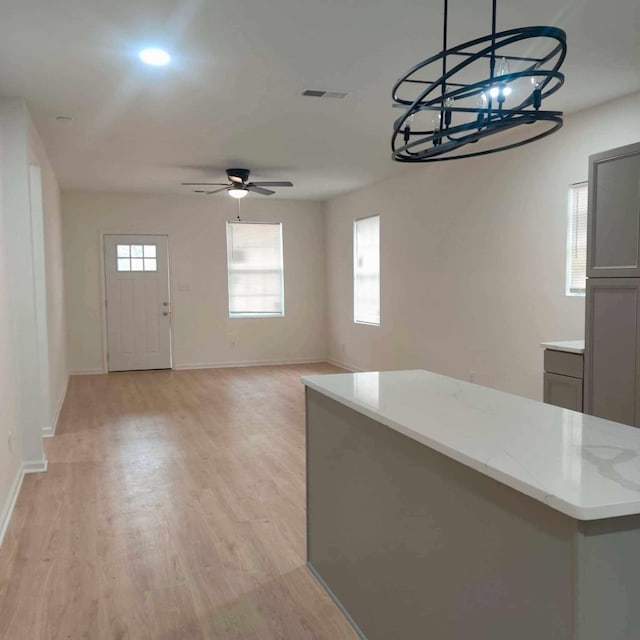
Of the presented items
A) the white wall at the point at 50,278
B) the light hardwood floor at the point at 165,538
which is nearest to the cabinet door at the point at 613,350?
the light hardwood floor at the point at 165,538

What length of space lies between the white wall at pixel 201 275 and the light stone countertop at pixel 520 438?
6.45 meters

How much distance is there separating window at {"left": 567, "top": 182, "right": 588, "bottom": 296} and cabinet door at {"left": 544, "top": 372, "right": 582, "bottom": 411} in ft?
3.49

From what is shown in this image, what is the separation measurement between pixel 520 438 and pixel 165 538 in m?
2.07

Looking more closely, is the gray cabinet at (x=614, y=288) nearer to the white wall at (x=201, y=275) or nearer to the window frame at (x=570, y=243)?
the window frame at (x=570, y=243)

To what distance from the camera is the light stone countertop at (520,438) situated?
1190 mm

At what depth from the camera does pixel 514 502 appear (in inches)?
52.3

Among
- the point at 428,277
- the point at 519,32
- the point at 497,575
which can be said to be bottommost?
the point at 497,575

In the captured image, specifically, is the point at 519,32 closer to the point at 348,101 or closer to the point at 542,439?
the point at 542,439

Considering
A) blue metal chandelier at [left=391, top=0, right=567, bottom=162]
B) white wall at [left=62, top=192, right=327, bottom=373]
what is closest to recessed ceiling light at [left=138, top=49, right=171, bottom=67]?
blue metal chandelier at [left=391, top=0, right=567, bottom=162]

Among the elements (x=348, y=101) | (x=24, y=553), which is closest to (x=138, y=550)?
(x=24, y=553)

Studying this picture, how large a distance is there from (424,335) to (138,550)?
427 centimetres

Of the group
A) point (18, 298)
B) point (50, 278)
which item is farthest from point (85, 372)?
point (18, 298)

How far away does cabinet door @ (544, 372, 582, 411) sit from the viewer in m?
3.40

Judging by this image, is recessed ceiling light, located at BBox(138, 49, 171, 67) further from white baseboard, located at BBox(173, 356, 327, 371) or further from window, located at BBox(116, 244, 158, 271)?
white baseboard, located at BBox(173, 356, 327, 371)
